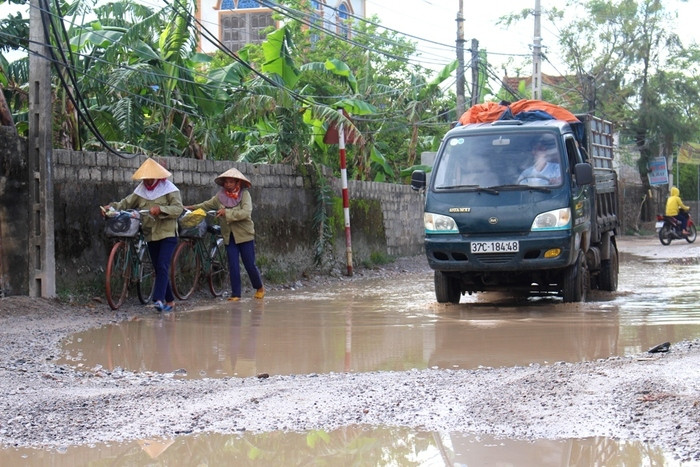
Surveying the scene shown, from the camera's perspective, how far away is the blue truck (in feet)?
35.0

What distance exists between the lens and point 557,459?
14.6 feet

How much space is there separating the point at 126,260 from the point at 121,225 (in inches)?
21.1

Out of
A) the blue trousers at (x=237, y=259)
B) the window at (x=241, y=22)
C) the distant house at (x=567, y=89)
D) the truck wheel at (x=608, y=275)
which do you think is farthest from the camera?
the distant house at (x=567, y=89)

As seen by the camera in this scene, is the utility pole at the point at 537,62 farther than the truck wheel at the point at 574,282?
Yes

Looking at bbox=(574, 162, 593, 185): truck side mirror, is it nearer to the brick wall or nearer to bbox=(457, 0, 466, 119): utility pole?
the brick wall

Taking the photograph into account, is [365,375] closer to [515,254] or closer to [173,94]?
[515,254]

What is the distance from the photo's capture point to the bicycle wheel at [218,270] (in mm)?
12914

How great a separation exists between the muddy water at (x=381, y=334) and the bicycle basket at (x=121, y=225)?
106 centimetres

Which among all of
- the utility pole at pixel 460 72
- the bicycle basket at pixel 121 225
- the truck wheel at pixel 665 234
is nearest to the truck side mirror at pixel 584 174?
the bicycle basket at pixel 121 225

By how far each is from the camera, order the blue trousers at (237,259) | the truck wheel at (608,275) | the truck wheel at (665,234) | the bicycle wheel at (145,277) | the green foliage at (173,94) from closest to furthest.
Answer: the bicycle wheel at (145,277) → the blue trousers at (237,259) → the truck wheel at (608,275) → the green foliage at (173,94) → the truck wheel at (665,234)

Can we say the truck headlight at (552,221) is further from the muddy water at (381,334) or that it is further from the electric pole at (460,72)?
the electric pole at (460,72)

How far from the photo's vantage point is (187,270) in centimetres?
1262

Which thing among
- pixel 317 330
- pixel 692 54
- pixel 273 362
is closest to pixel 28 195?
pixel 317 330

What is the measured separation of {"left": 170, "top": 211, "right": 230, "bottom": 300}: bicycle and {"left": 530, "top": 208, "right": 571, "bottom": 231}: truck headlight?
4113 mm
